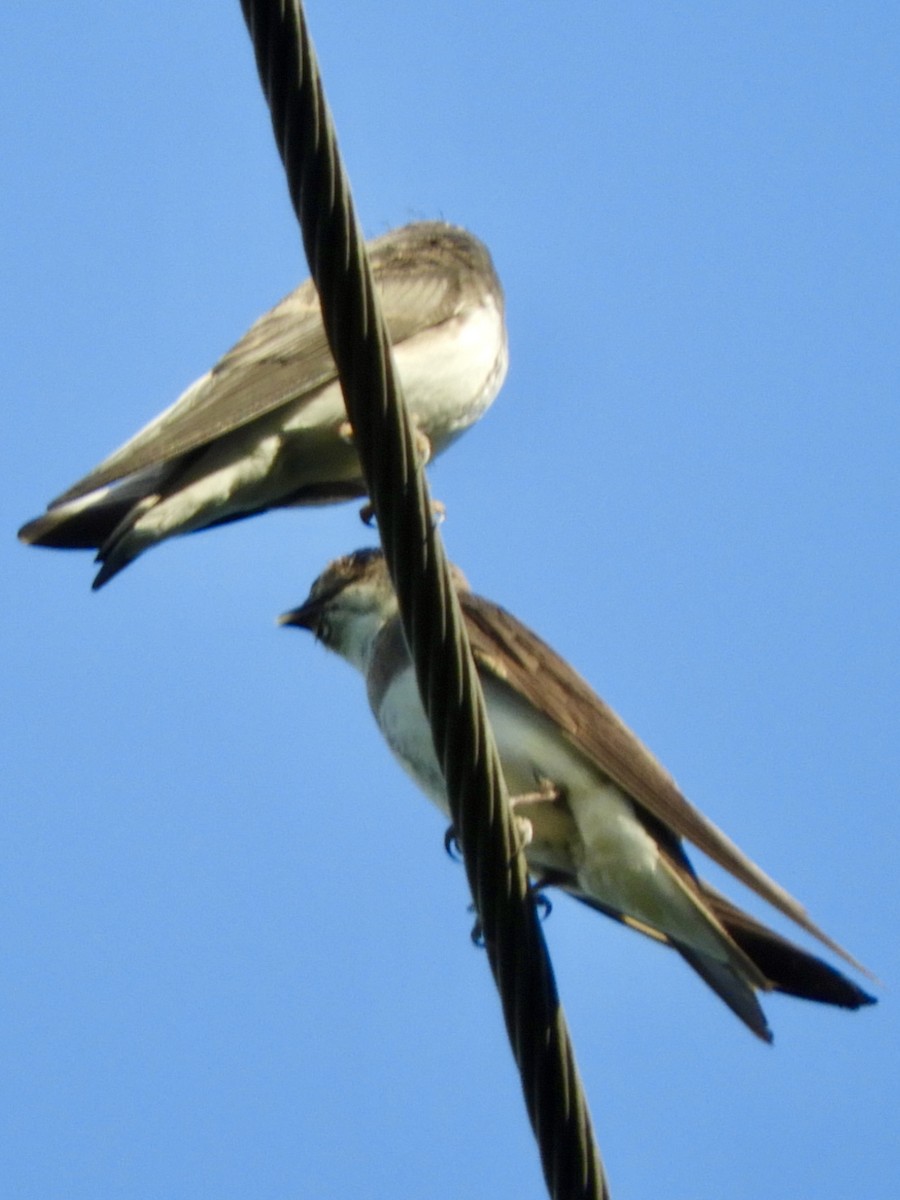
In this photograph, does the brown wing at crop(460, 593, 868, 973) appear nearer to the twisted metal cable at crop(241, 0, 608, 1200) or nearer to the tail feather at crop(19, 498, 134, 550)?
the twisted metal cable at crop(241, 0, 608, 1200)

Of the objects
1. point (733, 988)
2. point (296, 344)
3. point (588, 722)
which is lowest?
point (733, 988)

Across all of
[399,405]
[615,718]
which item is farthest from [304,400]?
[399,405]


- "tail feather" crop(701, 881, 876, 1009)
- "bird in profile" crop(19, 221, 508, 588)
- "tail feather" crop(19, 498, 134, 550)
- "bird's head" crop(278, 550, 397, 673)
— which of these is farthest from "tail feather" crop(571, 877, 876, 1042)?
"tail feather" crop(19, 498, 134, 550)

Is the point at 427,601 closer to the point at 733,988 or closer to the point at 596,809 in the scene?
the point at 596,809

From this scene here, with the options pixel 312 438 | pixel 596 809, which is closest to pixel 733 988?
pixel 596 809

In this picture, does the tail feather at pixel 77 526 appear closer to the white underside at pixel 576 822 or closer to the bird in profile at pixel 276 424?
the bird in profile at pixel 276 424

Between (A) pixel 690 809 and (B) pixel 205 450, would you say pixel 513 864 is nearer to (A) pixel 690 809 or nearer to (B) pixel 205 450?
(A) pixel 690 809
